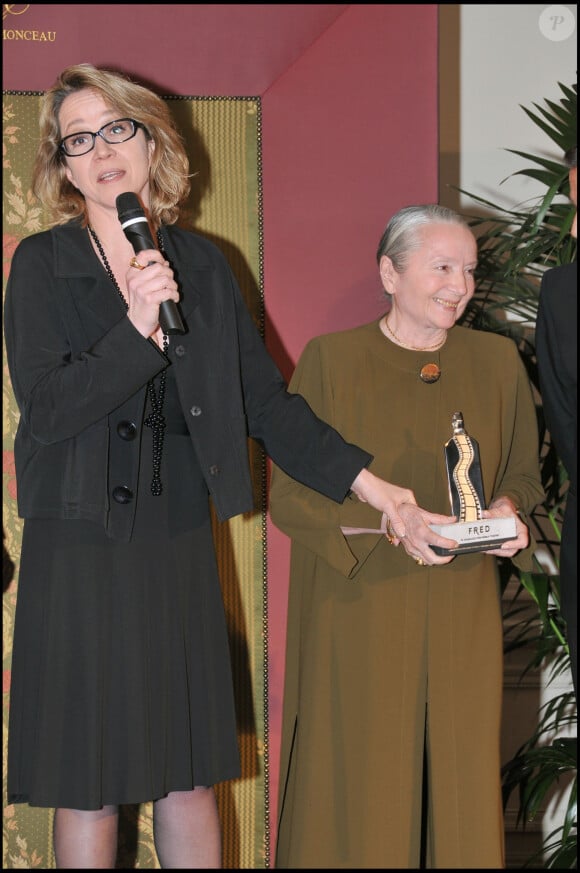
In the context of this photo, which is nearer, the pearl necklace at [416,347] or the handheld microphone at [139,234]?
the handheld microphone at [139,234]

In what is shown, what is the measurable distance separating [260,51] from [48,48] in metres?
0.59

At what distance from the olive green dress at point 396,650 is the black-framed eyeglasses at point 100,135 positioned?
2.30 feet

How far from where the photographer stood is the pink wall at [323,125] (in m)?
2.97

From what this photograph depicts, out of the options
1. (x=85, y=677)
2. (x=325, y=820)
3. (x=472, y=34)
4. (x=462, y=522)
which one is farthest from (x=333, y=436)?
(x=472, y=34)

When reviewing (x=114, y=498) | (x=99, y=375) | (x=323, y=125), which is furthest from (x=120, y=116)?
(x=323, y=125)

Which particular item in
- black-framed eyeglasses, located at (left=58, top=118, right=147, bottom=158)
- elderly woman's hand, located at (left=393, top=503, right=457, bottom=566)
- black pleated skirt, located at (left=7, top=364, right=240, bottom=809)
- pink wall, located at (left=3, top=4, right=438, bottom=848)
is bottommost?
black pleated skirt, located at (left=7, top=364, right=240, bottom=809)

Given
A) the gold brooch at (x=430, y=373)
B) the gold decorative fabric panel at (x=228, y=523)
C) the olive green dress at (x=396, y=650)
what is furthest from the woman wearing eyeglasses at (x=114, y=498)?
the gold decorative fabric panel at (x=228, y=523)

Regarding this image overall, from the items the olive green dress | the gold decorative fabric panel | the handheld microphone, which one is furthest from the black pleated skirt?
the gold decorative fabric panel

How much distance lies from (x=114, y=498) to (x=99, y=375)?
241mm

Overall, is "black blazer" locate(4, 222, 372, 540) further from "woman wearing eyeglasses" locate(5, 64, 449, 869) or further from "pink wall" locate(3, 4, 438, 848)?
"pink wall" locate(3, 4, 438, 848)

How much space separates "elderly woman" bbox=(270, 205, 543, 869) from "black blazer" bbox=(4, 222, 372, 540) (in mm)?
380

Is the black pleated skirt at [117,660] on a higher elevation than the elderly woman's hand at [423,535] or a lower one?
lower

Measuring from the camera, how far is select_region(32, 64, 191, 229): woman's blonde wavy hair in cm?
202

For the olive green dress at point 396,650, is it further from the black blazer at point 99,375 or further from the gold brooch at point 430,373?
the black blazer at point 99,375
